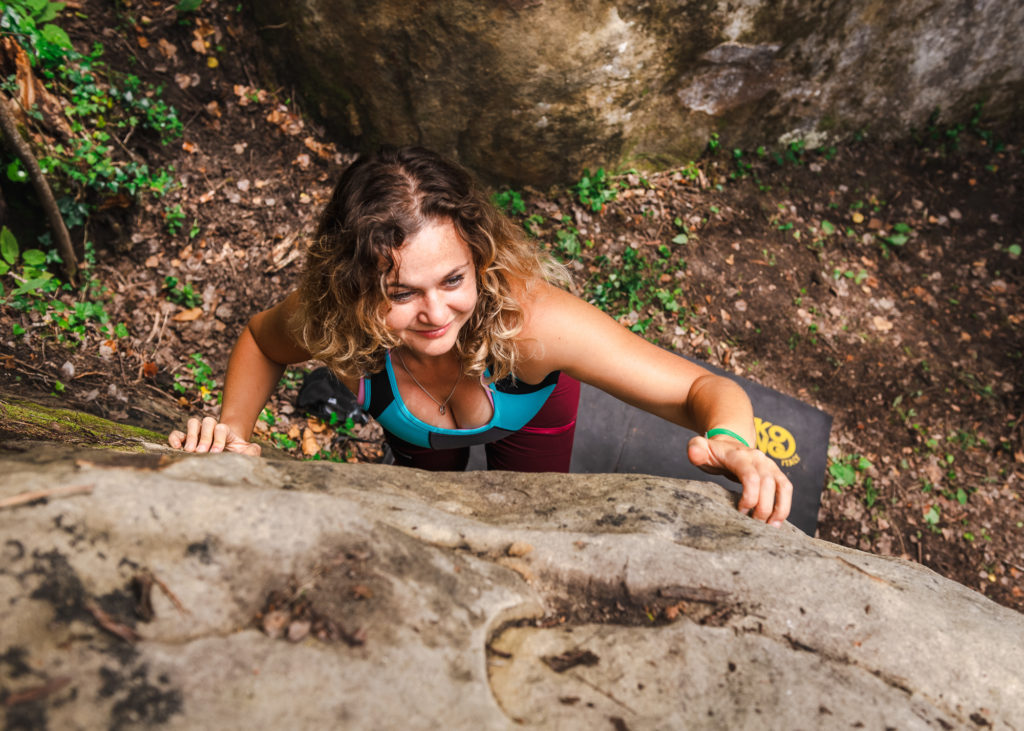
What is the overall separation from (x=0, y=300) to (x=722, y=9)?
527cm

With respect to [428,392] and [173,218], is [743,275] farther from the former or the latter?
[173,218]

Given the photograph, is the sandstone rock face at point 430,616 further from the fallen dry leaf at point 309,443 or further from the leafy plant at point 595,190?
the leafy plant at point 595,190

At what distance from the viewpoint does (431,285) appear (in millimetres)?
2133

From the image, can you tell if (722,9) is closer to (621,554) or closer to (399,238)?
(399,238)

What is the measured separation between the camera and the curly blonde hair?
207cm

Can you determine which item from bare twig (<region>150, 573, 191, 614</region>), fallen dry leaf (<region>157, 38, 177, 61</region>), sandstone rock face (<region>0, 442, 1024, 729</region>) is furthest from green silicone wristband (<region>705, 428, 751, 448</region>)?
fallen dry leaf (<region>157, 38, 177, 61</region>)

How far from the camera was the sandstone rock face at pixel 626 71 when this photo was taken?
4.27 meters

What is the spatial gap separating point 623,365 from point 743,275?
3.46 m

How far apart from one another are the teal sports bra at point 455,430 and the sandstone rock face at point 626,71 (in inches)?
111

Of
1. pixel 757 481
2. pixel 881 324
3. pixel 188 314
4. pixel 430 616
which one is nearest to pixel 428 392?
pixel 757 481

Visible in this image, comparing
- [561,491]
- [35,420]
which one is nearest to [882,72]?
[561,491]

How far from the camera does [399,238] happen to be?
203 centimetres

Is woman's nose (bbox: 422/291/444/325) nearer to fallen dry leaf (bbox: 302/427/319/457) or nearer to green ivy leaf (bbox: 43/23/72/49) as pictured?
fallen dry leaf (bbox: 302/427/319/457)

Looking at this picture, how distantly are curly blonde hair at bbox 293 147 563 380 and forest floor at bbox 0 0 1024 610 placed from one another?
171 centimetres
